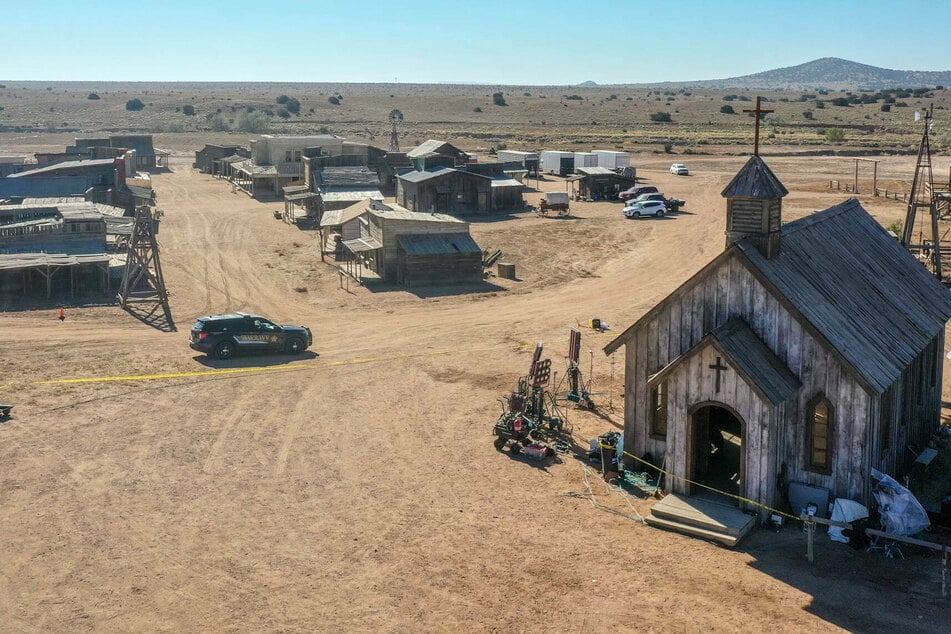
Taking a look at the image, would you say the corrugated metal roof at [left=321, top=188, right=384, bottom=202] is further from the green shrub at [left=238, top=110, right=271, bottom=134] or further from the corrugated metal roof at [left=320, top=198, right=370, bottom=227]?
the green shrub at [left=238, top=110, right=271, bottom=134]

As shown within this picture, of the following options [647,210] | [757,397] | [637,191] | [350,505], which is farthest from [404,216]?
[757,397]

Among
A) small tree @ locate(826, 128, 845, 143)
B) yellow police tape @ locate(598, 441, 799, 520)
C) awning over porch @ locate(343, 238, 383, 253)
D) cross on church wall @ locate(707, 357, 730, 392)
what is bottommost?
yellow police tape @ locate(598, 441, 799, 520)

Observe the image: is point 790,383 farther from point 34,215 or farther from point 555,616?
point 34,215

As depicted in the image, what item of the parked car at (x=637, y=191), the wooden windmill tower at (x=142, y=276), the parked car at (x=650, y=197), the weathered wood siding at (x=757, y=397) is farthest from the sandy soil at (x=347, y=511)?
the parked car at (x=637, y=191)

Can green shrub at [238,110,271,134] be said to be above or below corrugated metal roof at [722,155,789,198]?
above

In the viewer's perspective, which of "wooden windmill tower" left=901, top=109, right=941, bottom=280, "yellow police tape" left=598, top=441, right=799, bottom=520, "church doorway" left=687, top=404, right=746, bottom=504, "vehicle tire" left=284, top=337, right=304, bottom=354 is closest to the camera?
"yellow police tape" left=598, top=441, right=799, bottom=520

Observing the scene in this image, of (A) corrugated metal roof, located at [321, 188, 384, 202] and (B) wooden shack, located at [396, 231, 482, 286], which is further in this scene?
(A) corrugated metal roof, located at [321, 188, 384, 202]

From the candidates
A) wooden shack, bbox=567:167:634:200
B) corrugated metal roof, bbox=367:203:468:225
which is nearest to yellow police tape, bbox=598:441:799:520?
corrugated metal roof, bbox=367:203:468:225

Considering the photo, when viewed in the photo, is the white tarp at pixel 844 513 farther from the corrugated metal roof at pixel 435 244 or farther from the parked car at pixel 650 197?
the parked car at pixel 650 197
